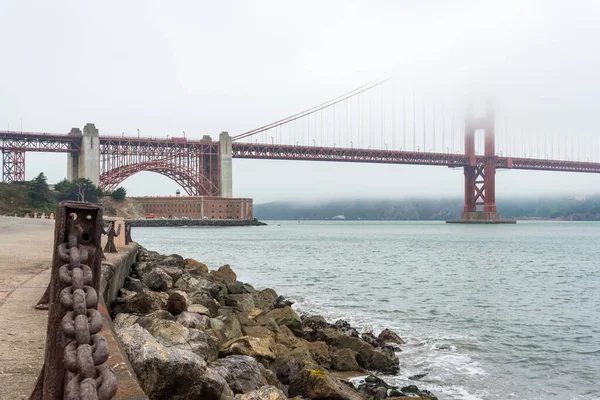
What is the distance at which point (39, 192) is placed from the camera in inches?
2398

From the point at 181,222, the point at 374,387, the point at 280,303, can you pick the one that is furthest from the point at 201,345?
the point at 181,222

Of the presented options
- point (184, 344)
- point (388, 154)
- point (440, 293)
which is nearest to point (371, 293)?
point (440, 293)

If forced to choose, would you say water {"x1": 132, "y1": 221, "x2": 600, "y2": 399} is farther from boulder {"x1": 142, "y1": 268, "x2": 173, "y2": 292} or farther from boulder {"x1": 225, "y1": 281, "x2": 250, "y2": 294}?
boulder {"x1": 142, "y1": 268, "x2": 173, "y2": 292}

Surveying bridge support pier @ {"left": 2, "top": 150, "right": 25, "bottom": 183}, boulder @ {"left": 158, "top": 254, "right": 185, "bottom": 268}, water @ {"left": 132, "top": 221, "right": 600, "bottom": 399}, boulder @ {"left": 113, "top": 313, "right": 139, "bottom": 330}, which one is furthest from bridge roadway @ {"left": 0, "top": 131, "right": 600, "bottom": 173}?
boulder @ {"left": 113, "top": 313, "right": 139, "bottom": 330}

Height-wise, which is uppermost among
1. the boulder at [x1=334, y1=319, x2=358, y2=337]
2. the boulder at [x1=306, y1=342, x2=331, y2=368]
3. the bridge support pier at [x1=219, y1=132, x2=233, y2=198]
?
the bridge support pier at [x1=219, y1=132, x2=233, y2=198]

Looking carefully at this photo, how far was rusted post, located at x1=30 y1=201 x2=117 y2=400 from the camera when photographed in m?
1.46

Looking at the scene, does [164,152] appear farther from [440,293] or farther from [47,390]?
[47,390]

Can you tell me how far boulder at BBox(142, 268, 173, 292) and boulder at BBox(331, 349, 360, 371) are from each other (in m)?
2.48

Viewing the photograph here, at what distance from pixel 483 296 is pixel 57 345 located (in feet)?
46.6

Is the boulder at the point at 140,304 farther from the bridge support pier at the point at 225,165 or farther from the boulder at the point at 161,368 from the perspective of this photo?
the bridge support pier at the point at 225,165

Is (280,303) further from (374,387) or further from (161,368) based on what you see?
(161,368)

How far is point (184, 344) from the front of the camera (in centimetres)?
428

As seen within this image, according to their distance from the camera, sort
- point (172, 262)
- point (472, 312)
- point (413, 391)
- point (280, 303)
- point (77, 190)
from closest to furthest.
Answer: point (413, 391) < point (280, 303) < point (172, 262) < point (472, 312) < point (77, 190)

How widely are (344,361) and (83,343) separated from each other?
566cm
